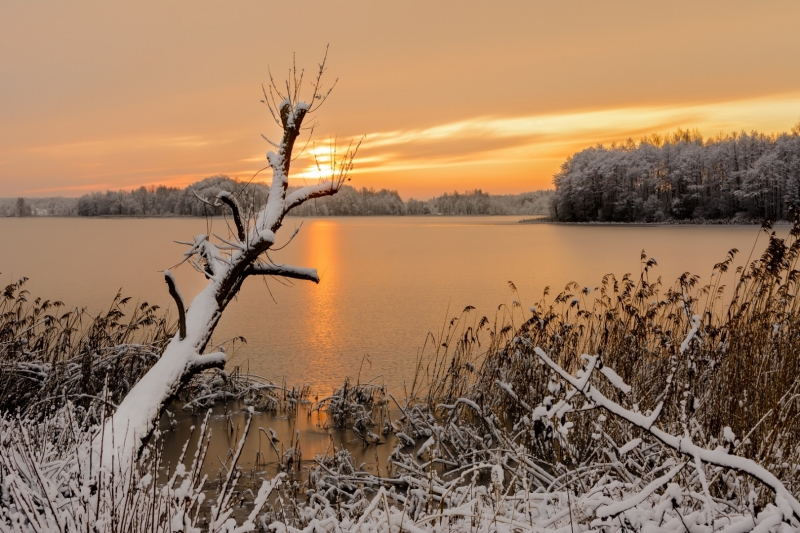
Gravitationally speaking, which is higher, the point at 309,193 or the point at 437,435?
the point at 309,193

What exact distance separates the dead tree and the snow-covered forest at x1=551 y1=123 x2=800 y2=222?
6724cm

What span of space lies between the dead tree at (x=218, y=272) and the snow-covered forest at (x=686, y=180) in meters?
67.2

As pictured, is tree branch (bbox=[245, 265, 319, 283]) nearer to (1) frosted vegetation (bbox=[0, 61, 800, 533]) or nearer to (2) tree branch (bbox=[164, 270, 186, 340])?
(1) frosted vegetation (bbox=[0, 61, 800, 533])

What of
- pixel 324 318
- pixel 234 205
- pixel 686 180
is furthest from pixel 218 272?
pixel 686 180

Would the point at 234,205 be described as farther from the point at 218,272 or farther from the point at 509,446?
the point at 509,446

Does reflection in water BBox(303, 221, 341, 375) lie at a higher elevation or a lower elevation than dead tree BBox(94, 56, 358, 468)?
lower

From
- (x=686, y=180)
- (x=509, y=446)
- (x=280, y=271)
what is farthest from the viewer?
(x=686, y=180)

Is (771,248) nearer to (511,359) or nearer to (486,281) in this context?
(511,359)

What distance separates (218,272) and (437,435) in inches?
102

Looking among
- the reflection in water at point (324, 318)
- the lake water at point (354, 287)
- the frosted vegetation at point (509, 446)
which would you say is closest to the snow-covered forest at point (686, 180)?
the lake water at point (354, 287)

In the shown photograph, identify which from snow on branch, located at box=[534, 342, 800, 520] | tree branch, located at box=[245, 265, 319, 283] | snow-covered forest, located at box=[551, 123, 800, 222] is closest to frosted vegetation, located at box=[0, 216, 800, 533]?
snow on branch, located at box=[534, 342, 800, 520]

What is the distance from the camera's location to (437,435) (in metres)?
5.70

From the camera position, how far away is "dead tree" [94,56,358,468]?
4.88m

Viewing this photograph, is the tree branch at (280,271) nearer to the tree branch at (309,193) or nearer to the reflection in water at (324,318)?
the tree branch at (309,193)
